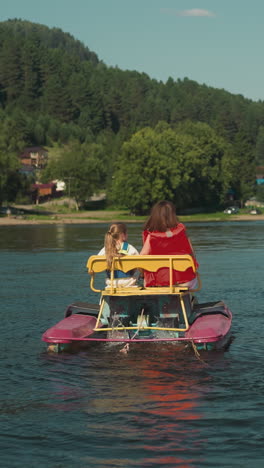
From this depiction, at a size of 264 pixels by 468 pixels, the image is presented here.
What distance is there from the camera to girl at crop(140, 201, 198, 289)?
1215 cm

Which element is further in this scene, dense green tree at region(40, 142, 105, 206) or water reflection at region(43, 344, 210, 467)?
dense green tree at region(40, 142, 105, 206)

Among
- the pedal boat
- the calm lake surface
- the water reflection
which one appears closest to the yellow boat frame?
the pedal boat

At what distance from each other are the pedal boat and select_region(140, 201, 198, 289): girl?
0.62 feet

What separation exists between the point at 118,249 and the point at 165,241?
761 mm

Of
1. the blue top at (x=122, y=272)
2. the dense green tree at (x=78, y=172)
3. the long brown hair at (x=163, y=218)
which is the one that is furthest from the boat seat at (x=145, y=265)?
the dense green tree at (x=78, y=172)

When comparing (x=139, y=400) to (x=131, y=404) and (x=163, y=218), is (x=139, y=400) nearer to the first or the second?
(x=131, y=404)

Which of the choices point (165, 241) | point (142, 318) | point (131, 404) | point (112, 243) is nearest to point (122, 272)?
point (112, 243)

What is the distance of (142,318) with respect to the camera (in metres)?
11.6

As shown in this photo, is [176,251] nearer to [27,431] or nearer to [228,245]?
[27,431]

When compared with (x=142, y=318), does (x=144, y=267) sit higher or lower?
higher

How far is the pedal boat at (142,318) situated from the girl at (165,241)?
19 centimetres

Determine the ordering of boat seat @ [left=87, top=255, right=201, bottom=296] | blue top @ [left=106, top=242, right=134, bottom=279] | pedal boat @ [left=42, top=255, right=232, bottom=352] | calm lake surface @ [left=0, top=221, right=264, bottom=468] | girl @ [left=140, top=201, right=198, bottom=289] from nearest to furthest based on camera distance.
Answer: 1. calm lake surface @ [left=0, top=221, right=264, bottom=468]
2. pedal boat @ [left=42, top=255, right=232, bottom=352]
3. boat seat @ [left=87, top=255, right=201, bottom=296]
4. girl @ [left=140, top=201, right=198, bottom=289]
5. blue top @ [left=106, top=242, right=134, bottom=279]

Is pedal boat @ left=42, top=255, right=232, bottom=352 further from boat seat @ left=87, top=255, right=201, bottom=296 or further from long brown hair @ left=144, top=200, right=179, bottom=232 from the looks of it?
long brown hair @ left=144, top=200, right=179, bottom=232

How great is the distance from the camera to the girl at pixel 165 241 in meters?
12.1
